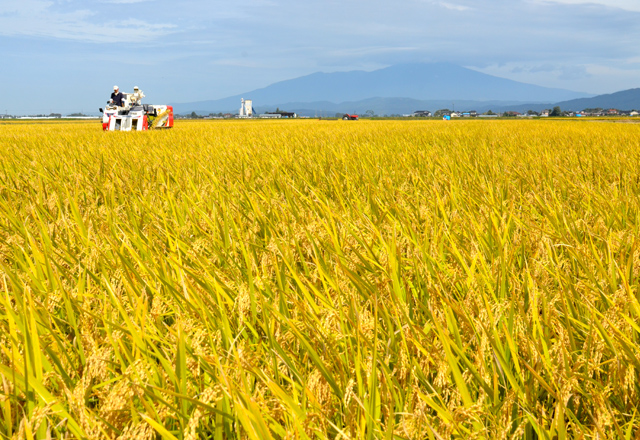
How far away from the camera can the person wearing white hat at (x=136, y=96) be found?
14.0m

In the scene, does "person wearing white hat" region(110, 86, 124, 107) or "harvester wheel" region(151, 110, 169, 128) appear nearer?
"person wearing white hat" region(110, 86, 124, 107)

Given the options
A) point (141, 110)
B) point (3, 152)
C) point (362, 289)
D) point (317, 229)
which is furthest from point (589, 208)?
point (141, 110)

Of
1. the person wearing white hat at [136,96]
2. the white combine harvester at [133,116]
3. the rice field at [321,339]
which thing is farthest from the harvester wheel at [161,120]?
the rice field at [321,339]

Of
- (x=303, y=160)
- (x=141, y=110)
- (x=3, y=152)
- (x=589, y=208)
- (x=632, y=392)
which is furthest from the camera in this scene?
(x=141, y=110)

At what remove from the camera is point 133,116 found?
42.1ft

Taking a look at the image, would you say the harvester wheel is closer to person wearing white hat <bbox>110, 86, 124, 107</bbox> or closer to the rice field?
person wearing white hat <bbox>110, 86, 124, 107</bbox>

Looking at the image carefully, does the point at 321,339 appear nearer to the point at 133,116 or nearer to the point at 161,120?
the point at 133,116

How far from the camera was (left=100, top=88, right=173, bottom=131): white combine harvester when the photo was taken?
498 inches

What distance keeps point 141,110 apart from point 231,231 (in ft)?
42.1

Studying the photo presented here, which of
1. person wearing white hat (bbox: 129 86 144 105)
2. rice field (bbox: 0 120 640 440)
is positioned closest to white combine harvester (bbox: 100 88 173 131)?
person wearing white hat (bbox: 129 86 144 105)

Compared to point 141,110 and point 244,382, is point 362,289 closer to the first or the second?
point 244,382

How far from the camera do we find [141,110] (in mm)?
13461

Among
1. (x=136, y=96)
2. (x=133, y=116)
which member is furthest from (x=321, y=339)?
(x=136, y=96)

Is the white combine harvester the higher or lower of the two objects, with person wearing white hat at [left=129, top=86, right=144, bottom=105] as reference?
lower
